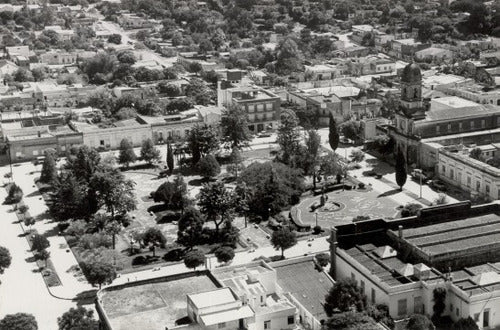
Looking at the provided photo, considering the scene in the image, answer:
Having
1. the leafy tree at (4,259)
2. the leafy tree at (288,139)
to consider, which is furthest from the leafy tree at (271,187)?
the leafy tree at (4,259)

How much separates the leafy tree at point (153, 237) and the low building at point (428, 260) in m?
12.4

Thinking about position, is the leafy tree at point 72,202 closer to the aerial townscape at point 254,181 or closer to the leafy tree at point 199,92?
the aerial townscape at point 254,181

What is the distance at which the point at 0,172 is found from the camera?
75625 millimetres

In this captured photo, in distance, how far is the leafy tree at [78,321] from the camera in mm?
42156

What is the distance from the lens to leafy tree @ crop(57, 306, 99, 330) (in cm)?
4216

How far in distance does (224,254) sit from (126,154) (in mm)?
24797

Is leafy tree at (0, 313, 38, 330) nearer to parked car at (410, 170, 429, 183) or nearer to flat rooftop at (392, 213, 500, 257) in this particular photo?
flat rooftop at (392, 213, 500, 257)

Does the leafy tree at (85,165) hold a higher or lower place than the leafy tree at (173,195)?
higher

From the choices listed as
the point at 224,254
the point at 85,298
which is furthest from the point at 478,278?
the point at 85,298

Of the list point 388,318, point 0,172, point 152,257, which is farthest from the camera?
point 0,172

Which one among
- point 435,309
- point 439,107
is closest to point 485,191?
point 439,107

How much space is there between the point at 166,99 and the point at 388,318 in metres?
56.3

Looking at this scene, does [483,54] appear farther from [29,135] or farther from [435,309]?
[435,309]

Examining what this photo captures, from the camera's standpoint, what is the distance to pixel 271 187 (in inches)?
2416
